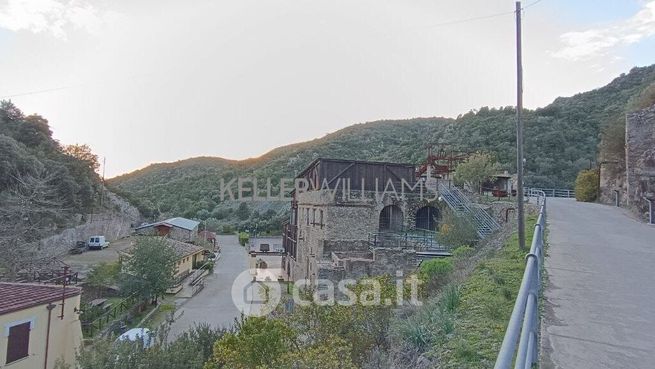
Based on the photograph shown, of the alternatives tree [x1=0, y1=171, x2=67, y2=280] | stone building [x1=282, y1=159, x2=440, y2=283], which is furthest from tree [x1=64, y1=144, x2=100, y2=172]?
stone building [x1=282, y1=159, x2=440, y2=283]

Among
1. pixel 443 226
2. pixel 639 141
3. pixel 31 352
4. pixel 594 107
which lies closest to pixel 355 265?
pixel 443 226

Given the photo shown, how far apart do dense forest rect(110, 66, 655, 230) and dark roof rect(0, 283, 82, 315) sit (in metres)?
30.5

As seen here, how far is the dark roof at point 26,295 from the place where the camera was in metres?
10.8

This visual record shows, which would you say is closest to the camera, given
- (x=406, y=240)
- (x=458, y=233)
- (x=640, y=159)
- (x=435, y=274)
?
(x=435, y=274)

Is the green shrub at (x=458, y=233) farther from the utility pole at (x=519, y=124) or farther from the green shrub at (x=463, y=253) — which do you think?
the utility pole at (x=519, y=124)

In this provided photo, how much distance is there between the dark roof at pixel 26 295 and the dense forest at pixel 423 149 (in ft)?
100

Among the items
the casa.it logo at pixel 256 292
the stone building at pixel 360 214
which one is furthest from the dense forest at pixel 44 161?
the stone building at pixel 360 214

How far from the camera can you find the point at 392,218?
78.7ft

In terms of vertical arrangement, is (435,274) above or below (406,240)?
below

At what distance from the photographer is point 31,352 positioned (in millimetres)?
11117

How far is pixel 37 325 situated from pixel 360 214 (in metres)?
14.8

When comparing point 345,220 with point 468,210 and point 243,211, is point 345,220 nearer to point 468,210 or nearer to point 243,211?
point 468,210

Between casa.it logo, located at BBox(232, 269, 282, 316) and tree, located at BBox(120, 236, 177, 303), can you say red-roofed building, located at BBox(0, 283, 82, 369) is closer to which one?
casa.it logo, located at BBox(232, 269, 282, 316)

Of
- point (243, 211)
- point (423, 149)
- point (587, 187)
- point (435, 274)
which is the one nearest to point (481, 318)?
point (435, 274)
